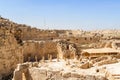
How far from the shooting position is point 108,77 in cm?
1296

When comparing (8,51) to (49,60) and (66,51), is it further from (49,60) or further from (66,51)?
(66,51)

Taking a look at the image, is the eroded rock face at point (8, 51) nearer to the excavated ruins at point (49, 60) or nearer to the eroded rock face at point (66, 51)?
the excavated ruins at point (49, 60)

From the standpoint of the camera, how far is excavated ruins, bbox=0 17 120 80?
A: 14.4m

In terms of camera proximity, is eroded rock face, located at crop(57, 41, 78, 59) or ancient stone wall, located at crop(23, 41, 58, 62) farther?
ancient stone wall, located at crop(23, 41, 58, 62)

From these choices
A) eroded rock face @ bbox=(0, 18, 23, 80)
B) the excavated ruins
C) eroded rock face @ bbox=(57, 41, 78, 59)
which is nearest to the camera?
the excavated ruins

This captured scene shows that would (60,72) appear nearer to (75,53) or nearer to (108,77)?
(108,77)

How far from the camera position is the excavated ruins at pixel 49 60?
47.4ft

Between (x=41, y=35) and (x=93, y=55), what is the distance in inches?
831

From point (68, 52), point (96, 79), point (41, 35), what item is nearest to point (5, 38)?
point (68, 52)

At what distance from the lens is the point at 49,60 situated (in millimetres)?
25281

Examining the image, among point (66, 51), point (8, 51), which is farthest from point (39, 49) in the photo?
point (8, 51)

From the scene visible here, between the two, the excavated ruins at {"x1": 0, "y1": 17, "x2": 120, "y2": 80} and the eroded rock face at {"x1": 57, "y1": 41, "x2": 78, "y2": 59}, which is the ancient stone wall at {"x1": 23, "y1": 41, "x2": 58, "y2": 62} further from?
the eroded rock face at {"x1": 57, "y1": 41, "x2": 78, "y2": 59}

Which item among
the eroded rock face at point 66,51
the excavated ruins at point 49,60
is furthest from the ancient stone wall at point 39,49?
the eroded rock face at point 66,51

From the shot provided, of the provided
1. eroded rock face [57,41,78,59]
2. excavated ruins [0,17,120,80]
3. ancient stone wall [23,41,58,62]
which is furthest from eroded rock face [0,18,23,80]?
ancient stone wall [23,41,58,62]
